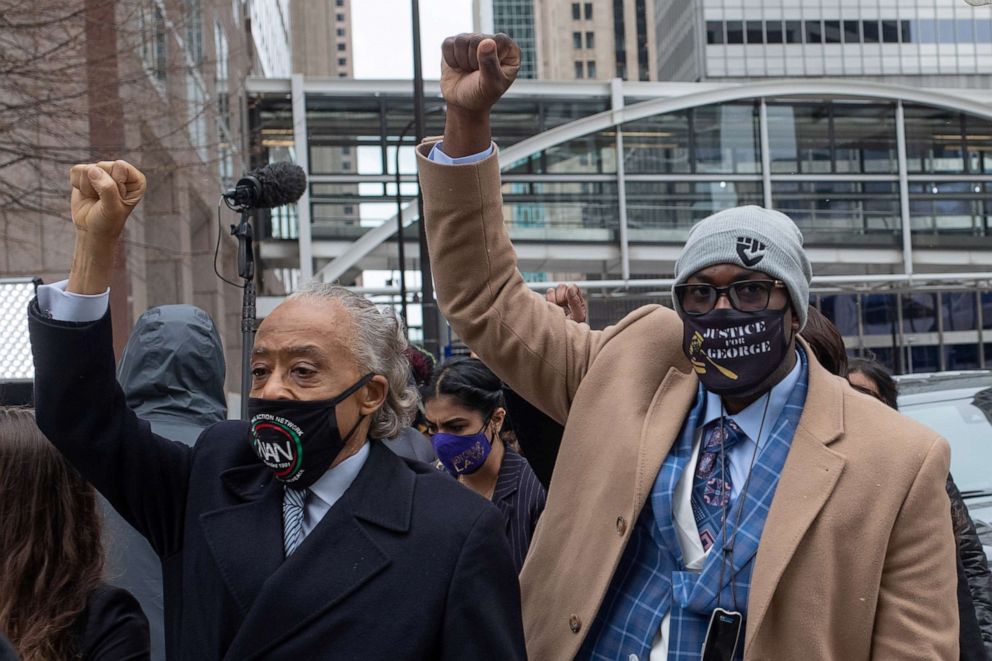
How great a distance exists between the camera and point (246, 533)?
8.48ft

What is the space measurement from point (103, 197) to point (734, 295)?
4.66 feet

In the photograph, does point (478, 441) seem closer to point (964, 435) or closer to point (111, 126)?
point (964, 435)

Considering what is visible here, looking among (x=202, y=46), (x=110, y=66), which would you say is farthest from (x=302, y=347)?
(x=202, y=46)

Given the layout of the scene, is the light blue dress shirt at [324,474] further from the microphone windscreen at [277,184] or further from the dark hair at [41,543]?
the microphone windscreen at [277,184]

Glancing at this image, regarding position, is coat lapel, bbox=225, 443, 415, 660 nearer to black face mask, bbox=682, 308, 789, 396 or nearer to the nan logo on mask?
the nan logo on mask

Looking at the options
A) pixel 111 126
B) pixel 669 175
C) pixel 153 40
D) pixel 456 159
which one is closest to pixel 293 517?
pixel 456 159

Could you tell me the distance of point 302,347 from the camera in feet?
8.87

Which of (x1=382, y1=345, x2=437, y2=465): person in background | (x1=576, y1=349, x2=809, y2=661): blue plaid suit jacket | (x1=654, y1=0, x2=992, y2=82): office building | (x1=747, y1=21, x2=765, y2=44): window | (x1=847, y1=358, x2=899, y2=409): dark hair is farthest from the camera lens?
(x1=654, y1=0, x2=992, y2=82): office building

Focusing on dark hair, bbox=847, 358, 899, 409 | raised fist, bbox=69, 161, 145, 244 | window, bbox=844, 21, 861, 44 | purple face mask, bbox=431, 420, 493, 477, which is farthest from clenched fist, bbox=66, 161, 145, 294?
window, bbox=844, 21, 861, 44

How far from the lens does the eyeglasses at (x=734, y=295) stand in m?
2.70

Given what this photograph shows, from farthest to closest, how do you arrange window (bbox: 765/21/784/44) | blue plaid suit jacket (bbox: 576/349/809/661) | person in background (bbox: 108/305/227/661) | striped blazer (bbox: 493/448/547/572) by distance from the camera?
window (bbox: 765/21/784/44)
striped blazer (bbox: 493/448/547/572)
person in background (bbox: 108/305/227/661)
blue plaid suit jacket (bbox: 576/349/809/661)

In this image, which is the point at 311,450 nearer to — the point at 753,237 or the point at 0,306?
the point at 753,237

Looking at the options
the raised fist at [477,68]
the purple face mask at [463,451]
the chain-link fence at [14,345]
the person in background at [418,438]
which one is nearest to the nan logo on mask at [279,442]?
the raised fist at [477,68]

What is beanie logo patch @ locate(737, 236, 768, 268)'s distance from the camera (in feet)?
8.81
